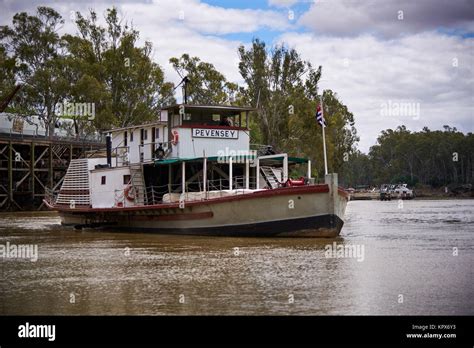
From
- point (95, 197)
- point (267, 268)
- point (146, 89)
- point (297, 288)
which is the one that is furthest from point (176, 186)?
point (146, 89)

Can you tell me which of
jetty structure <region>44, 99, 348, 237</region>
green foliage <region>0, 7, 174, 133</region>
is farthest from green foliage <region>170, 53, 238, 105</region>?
jetty structure <region>44, 99, 348, 237</region>

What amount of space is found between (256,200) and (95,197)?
29.5 ft

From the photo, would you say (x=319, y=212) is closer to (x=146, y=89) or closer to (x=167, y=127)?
(x=167, y=127)

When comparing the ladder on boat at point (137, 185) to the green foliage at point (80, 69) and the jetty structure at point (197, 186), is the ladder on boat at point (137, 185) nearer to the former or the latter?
the jetty structure at point (197, 186)

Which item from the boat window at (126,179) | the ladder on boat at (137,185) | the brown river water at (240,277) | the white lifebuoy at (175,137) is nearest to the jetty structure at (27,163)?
the boat window at (126,179)

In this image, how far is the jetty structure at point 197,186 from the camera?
2067 cm

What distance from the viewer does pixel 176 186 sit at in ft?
83.5
